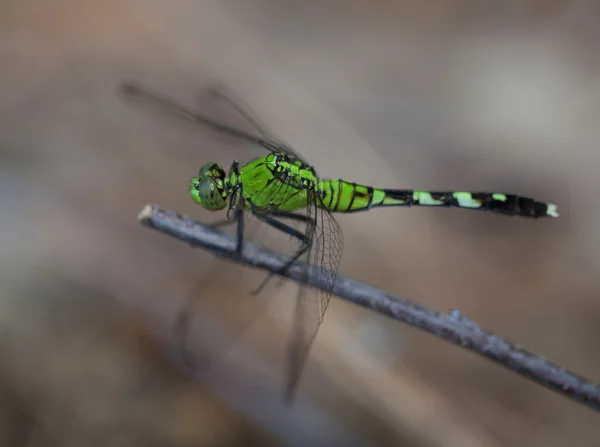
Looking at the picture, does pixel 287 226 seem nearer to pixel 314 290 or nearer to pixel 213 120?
pixel 314 290

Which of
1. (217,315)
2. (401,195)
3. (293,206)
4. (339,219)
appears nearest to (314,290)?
(293,206)

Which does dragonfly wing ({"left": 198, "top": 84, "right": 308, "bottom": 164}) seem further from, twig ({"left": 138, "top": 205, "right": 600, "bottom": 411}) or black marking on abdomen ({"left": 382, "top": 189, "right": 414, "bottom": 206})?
twig ({"left": 138, "top": 205, "right": 600, "bottom": 411})

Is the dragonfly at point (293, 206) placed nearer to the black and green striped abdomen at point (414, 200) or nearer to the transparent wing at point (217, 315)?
the black and green striped abdomen at point (414, 200)

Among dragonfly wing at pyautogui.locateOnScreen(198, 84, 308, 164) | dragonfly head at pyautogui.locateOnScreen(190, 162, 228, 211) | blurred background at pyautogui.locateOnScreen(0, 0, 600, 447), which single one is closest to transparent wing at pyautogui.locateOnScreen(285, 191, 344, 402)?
blurred background at pyautogui.locateOnScreen(0, 0, 600, 447)

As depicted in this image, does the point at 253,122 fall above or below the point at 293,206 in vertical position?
above

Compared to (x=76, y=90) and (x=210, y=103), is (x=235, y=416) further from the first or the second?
(x=76, y=90)

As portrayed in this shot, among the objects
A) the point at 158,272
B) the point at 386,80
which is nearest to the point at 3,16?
the point at 158,272
